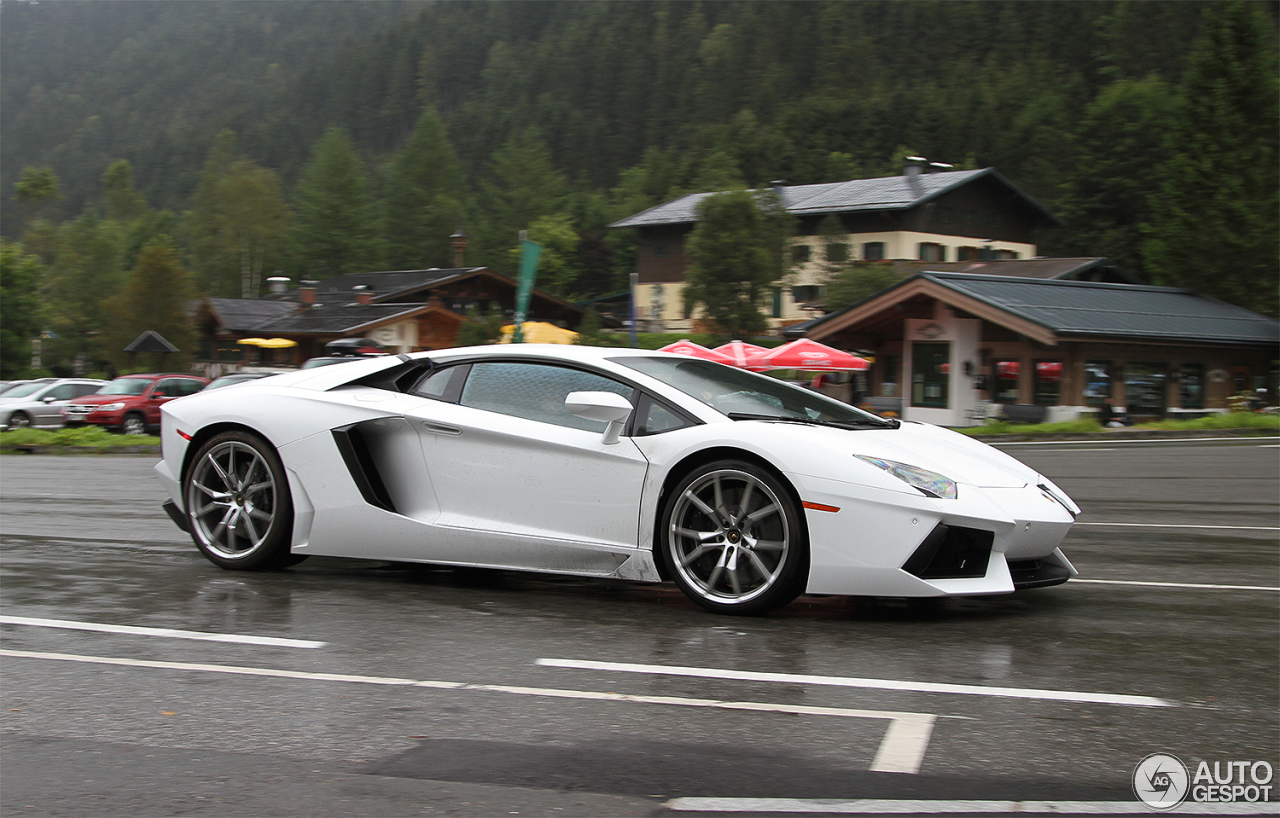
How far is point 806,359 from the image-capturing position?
99.6 ft

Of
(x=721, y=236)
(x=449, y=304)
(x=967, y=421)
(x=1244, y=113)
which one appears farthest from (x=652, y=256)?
(x=967, y=421)

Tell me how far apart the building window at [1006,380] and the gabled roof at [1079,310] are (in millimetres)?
1823

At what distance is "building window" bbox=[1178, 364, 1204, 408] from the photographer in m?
35.4

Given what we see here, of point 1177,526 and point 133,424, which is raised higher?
point 1177,526

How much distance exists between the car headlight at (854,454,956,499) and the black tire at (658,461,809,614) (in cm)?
40

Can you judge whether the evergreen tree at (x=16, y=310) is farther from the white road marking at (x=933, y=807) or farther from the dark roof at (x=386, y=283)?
the white road marking at (x=933, y=807)

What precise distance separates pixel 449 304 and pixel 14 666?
2466 inches

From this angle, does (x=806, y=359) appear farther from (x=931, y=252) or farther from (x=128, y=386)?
(x=931, y=252)

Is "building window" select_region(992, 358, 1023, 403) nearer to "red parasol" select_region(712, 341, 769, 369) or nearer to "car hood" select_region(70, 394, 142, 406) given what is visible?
"red parasol" select_region(712, 341, 769, 369)

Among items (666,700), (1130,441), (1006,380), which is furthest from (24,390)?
(666,700)

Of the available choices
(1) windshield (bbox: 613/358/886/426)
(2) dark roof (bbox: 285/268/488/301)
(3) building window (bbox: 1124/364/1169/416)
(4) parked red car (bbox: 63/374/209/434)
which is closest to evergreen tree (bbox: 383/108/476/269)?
(2) dark roof (bbox: 285/268/488/301)

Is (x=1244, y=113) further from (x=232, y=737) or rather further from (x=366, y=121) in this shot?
(x=366, y=121)

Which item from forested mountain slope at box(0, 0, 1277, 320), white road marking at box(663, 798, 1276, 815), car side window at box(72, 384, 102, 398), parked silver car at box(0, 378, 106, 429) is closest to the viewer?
white road marking at box(663, 798, 1276, 815)

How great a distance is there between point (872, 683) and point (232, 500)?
12.4ft
